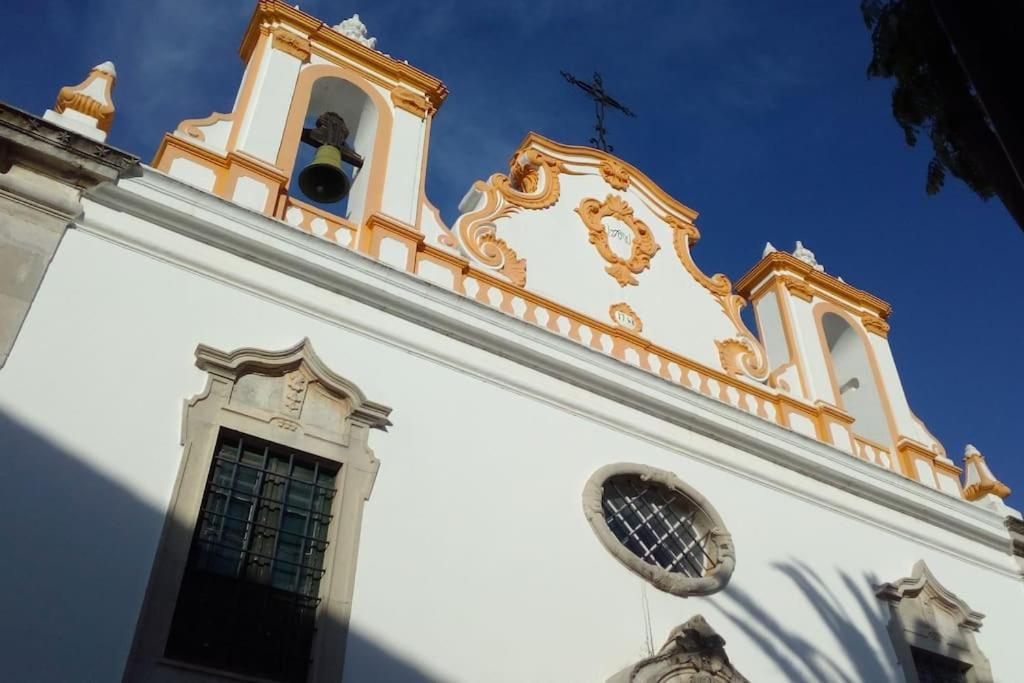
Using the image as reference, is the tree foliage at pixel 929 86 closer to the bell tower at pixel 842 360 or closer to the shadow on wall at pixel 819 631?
the shadow on wall at pixel 819 631

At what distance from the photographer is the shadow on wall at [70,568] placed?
545 cm

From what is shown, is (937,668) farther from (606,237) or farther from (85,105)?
(85,105)

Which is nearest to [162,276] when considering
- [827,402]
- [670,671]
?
[670,671]

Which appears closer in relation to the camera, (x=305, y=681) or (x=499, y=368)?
(x=305, y=681)

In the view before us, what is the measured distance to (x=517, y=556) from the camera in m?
7.36

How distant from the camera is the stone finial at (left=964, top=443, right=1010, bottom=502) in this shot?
440 inches

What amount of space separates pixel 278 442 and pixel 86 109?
3.07m

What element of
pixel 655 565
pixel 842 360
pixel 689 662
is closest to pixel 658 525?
pixel 655 565

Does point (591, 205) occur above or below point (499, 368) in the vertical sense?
above

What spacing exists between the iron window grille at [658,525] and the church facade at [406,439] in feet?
0.09

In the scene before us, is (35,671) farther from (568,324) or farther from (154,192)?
(568,324)

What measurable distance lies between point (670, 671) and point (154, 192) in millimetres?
4915

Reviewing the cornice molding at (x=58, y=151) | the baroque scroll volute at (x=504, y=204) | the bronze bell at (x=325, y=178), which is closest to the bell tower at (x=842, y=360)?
the baroque scroll volute at (x=504, y=204)

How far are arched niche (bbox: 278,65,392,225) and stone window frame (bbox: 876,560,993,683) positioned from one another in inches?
220
